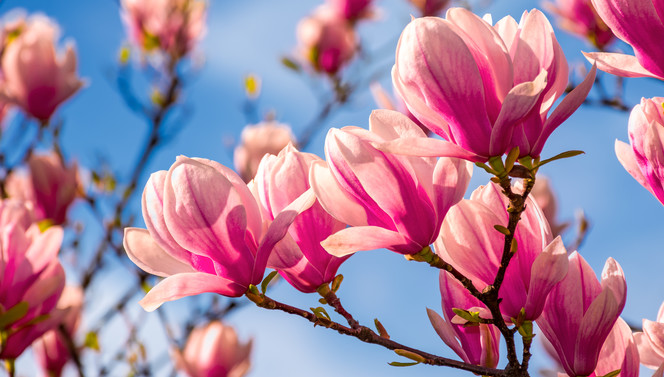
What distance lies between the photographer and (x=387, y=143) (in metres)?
0.72

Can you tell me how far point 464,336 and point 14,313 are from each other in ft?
3.00

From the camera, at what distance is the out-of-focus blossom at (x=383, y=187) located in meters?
0.78

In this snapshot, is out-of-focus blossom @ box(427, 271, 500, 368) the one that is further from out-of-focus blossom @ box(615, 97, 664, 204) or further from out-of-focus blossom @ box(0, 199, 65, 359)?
out-of-focus blossom @ box(0, 199, 65, 359)

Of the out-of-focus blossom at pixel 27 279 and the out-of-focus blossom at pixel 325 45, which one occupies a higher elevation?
the out-of-focus blossom at pixel 325 45

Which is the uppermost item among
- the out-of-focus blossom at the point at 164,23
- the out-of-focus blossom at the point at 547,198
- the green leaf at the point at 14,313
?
the out-of-focus blossom at the point at 164,23

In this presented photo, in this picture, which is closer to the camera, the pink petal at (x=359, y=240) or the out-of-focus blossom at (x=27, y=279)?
the pink petal at (x=359, y=240)

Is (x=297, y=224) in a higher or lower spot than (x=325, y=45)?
lower

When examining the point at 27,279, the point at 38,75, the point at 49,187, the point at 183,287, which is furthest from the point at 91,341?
the point at 183,287

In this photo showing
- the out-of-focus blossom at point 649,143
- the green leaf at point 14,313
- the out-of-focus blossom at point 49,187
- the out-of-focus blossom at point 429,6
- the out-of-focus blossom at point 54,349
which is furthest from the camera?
the out-of-focus blossom at point 429,6

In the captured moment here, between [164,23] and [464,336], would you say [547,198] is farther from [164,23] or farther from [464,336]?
[164,23]

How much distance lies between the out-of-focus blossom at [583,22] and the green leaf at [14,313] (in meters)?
2.22

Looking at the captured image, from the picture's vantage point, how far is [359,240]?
2.57 ft

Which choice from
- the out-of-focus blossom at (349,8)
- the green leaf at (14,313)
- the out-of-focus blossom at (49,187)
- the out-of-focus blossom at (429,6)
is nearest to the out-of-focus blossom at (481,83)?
the green leaf at (14,313)

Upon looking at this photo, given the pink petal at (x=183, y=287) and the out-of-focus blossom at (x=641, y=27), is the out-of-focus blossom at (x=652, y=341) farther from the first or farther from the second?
the pink petal at (x=183, y=287)
